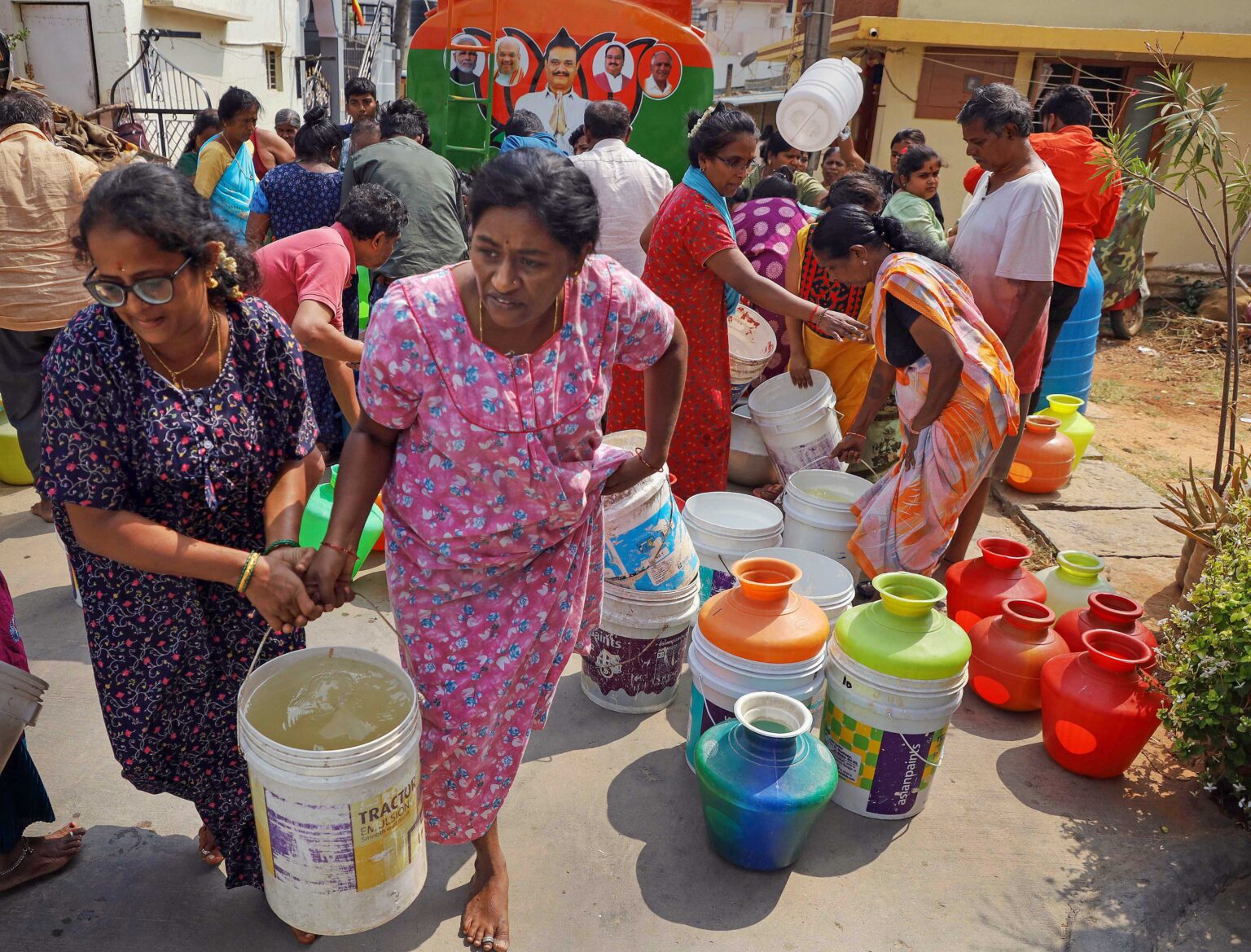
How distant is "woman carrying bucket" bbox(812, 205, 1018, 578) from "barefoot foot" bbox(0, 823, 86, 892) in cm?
276

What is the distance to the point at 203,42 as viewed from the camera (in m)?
14.8

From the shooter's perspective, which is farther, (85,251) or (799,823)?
(799,823)

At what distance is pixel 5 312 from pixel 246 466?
2.82 meters

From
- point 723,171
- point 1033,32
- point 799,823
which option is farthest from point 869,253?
point 1033,32

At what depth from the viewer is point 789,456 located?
14.5 ft

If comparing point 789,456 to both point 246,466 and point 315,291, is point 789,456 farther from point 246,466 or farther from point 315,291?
point 246,466

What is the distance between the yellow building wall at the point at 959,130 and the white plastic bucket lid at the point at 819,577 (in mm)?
8601

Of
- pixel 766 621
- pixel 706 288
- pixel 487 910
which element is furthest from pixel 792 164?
pixel 487 910

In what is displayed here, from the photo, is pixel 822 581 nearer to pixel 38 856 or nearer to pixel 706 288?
pixel 706 288

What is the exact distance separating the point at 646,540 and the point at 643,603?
233mm

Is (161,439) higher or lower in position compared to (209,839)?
higher

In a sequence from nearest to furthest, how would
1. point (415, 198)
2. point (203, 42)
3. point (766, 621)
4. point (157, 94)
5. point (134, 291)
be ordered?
1. point (134, 291)
2. point (766, 621)
3. point (415, 198)
4. point (157, 94)
5. point (203, 42)

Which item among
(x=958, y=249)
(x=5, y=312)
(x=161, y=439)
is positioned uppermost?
(x=958, y=249)

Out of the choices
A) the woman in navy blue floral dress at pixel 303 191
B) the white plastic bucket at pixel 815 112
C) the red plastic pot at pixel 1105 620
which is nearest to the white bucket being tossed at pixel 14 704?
the red plastic pot at pixel 1105 620
